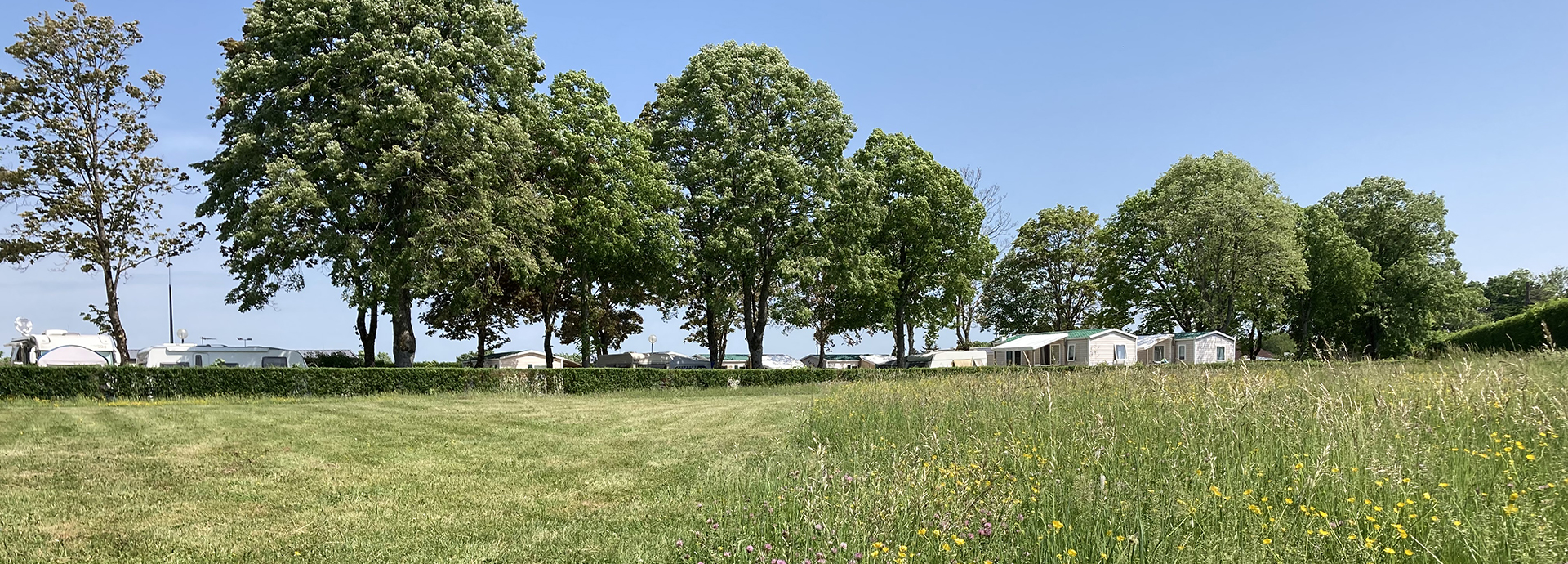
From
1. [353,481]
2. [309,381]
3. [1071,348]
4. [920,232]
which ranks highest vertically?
[920,232]

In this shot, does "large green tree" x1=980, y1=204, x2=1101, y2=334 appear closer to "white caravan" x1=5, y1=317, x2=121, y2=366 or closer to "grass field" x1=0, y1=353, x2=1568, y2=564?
"grass field" x1=0, y1=353, x2=1568, y2=564

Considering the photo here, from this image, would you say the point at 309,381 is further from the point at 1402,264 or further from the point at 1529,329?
the point at 1402,264

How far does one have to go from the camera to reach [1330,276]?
4250cm

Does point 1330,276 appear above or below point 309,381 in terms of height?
above

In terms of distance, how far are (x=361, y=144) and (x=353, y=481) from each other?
15092 millimetres

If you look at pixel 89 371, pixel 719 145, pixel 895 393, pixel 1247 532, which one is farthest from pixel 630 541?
pixel 719 145

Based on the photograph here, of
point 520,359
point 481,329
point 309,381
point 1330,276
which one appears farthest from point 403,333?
point 1330,276

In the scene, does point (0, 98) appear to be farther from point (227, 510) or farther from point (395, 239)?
point (227, 510)

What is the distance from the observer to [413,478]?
8.04 metres

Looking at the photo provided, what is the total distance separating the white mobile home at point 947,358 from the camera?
4456 centimetres

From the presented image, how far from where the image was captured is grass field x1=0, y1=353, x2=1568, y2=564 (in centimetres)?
418

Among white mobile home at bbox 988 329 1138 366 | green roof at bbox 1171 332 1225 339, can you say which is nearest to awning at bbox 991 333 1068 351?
white mobile home at bbox 988 329 1138 366

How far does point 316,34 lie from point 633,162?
31.1 feet

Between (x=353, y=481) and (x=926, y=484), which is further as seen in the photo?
(x=353, y=481)
